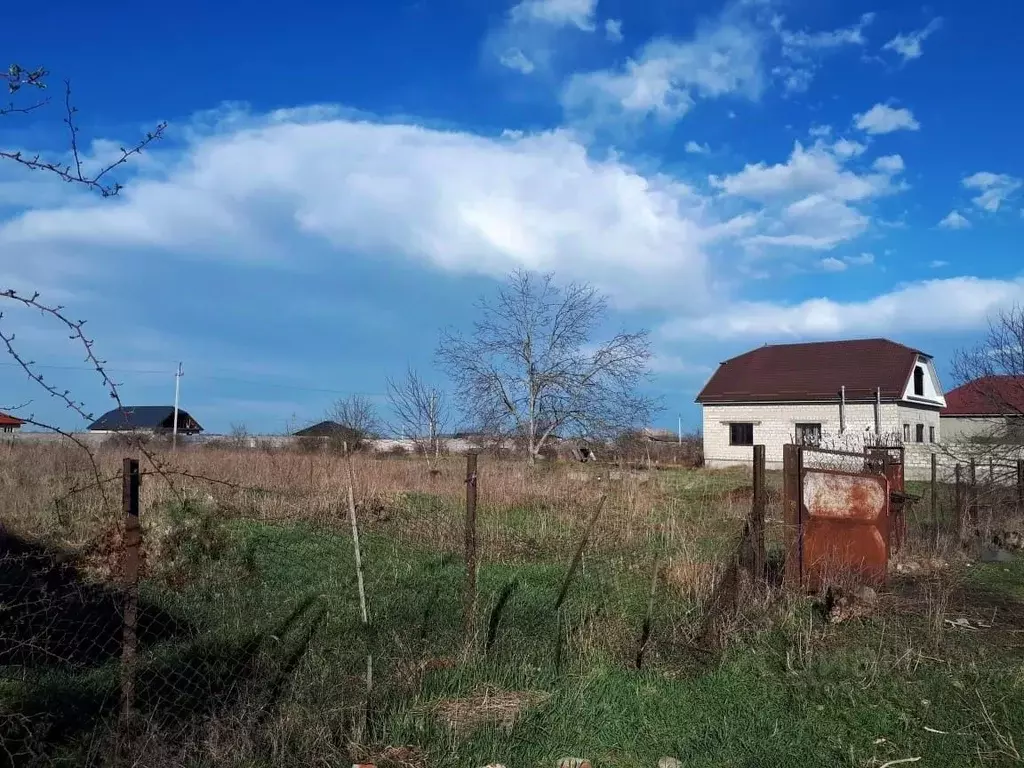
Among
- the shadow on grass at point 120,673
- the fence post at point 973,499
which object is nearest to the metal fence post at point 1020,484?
the fence post at point 973,499

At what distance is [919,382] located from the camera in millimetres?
36906

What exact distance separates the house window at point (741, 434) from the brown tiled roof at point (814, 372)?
1204 millimetres

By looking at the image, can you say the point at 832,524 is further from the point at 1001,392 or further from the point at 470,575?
the point at 1001,392

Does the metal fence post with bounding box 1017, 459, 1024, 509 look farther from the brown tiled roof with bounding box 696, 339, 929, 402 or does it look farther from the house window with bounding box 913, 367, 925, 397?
the house window with bounding box 913, 367, 925, 397

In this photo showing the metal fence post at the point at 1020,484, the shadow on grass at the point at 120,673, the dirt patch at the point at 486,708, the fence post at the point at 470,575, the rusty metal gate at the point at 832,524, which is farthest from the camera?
the metal fence post at the point at 1020,484

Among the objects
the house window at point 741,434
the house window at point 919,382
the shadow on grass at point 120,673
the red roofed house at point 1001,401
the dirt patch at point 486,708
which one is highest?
the house window at point 919,382

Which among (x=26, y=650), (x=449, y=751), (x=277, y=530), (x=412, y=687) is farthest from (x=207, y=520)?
(x=449, y=751)

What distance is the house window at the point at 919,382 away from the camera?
119ft

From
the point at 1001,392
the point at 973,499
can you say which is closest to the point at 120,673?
the point at 973,499

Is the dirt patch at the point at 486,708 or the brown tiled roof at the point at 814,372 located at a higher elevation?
the brown tiled roof at the point at 814,372

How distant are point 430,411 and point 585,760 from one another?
29138 mm

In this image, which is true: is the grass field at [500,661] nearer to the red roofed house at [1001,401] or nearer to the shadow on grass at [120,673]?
the shadow on grass at [120,673]

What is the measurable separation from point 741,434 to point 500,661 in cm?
3389

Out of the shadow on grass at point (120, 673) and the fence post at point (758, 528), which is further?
the fence post at point (758, 528)
